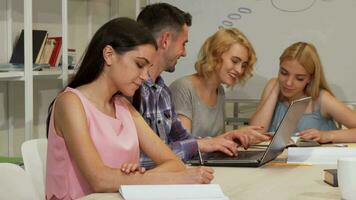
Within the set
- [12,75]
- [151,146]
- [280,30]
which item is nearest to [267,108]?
[280,30]

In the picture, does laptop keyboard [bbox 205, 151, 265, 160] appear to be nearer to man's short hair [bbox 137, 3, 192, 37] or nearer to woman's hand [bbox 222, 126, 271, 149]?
woman's hand [bbox 222, 126, 271, 149]

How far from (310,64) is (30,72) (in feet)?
4.38

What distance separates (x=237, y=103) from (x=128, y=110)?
69.9 inches

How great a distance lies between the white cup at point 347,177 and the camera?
1175mm

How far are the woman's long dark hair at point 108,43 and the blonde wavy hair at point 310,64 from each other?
1159 millimetres

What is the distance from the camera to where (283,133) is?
178 centimetres

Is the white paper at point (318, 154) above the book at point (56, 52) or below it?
below

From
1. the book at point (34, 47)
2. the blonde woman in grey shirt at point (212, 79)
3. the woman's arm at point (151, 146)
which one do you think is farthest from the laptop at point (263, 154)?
the book at point (34, 47)

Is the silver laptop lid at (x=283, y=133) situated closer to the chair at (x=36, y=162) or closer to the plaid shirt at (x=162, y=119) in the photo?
the plaid shirt at (x=162, y=119)

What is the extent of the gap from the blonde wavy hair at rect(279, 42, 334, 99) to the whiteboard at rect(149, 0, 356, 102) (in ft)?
1.68

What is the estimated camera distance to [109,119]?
5.26 feet

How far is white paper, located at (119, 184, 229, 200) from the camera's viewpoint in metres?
1.15

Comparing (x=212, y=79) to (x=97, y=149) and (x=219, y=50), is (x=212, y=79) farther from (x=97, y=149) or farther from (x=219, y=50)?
(x=97, y=149)

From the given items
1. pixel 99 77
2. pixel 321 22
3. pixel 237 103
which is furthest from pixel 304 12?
pixel 99 77
